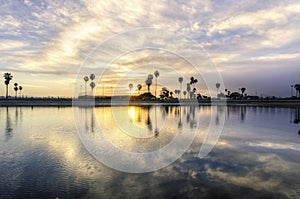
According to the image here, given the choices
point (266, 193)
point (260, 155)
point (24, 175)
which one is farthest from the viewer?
point (260, 155)

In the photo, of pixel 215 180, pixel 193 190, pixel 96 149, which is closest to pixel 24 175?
pixel 96 149

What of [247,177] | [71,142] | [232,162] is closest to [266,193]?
[247,177]

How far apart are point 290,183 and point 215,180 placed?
3.81 meters

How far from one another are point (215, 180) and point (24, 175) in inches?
413

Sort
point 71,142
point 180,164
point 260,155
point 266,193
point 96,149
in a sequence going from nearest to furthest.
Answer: point 266,193, point 180,164, point 260,155, point 96,149, point 71,142

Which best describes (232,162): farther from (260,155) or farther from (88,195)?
(88,195)

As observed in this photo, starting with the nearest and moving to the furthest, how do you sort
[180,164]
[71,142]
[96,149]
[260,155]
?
[180,164] < [260,155] < [96,149] < [71,142]

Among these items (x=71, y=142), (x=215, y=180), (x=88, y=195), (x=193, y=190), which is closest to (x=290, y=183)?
(x=215, y=180)

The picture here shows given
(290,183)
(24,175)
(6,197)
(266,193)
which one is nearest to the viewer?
(6,197)

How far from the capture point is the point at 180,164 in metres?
16.0

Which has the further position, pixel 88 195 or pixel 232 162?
pixel 232 162

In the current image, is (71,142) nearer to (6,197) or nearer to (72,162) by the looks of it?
(72,162)

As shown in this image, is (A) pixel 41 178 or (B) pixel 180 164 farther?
(B) pixel 180 164

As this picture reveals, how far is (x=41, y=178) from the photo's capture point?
507 inches
